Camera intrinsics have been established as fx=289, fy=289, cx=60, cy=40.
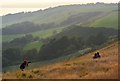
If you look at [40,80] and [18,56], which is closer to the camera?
[40,80]

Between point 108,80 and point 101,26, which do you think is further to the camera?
point 101,26

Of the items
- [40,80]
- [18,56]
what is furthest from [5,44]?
[40,80]

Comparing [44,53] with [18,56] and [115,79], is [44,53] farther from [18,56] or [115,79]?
[115,79]

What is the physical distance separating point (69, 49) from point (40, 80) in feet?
335

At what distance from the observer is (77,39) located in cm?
12750

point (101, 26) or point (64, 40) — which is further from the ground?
point (101, 26)

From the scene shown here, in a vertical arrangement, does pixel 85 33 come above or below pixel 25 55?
above

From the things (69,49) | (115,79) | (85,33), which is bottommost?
(115,79)

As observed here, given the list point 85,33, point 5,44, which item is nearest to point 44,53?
point 85,33

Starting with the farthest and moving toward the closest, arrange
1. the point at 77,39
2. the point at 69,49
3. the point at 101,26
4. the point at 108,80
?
the point at 101,26 → the point at 77,39 → the point at 69,49 → the point at 108,80

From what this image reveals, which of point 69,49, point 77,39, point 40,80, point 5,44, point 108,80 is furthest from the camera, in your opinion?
point 5,44

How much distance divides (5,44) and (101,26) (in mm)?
58706

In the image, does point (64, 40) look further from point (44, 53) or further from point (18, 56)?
point (18, 56)

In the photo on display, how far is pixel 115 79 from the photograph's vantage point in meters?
15.2
